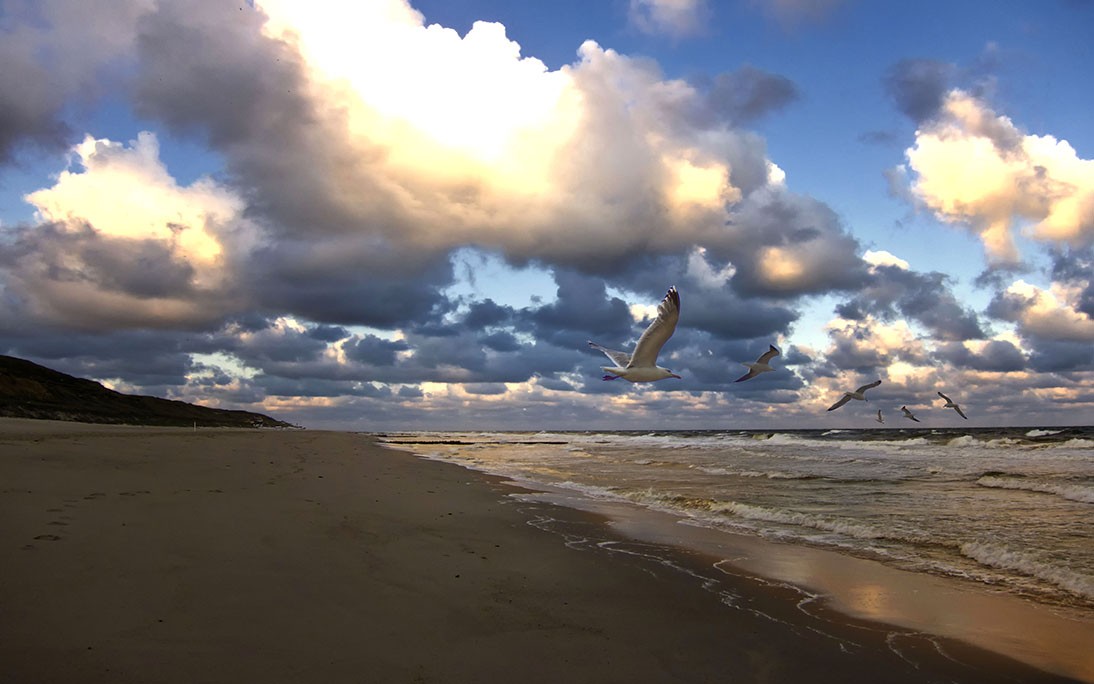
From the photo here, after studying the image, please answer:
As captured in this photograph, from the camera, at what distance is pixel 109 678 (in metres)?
3.41

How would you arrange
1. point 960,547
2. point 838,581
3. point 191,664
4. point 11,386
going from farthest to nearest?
point 11,386
point 960,547
point 838,581
point 191,664

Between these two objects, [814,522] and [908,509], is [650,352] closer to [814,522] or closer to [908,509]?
[814,522]

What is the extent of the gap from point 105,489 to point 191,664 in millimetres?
6519

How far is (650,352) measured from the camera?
13094mm

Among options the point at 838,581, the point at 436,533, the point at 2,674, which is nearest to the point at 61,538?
the point at 2,674

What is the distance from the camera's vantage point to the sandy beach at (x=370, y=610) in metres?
3.90

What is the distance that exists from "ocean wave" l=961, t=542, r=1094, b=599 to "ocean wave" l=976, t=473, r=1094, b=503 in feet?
28.6

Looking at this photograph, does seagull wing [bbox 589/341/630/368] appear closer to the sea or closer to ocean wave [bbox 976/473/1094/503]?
the sea

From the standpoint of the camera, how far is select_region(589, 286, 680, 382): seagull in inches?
480

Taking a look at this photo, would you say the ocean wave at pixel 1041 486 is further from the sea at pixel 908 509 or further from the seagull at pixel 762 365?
the seagull at pixel 762 365

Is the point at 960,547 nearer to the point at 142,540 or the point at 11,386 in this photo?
the point at 142,540

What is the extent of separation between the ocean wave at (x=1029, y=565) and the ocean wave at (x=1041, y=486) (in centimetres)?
871

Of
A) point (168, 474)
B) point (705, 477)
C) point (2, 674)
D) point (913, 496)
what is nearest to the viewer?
point (2, 674)

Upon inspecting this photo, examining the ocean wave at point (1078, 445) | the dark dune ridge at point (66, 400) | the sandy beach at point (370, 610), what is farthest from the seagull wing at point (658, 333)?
the dark dune ridge at point (66, 400)
